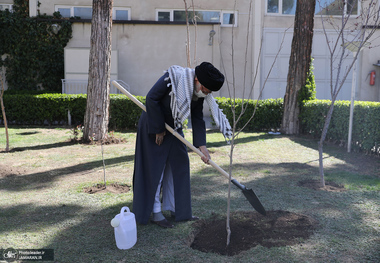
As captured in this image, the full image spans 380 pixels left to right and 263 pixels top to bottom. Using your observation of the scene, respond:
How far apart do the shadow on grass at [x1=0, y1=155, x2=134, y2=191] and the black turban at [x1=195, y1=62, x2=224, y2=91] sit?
3.09 m

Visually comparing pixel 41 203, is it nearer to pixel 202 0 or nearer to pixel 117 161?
pixel 117 161

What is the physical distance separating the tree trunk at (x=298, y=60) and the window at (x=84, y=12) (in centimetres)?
835

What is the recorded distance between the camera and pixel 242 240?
3289 mm

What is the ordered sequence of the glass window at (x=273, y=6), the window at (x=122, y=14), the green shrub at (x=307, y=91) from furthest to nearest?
the glass window at (x=273, y=6), the window at (x=122, y=14), the green shrub at (x=307, y=91)

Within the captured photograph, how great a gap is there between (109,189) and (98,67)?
13.6ft

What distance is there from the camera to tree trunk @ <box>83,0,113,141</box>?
8.21m

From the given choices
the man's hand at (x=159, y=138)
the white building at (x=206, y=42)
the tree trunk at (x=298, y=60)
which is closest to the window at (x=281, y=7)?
the white building at (x=206, y=42)

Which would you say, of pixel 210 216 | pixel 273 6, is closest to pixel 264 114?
pixel 210 216

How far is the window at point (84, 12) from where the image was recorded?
15.5m

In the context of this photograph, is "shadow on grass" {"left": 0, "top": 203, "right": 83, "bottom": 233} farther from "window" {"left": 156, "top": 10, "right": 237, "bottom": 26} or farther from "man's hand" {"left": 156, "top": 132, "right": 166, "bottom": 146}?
"window" {"left": 156, "top": 10, "right": 237, "bottom": 26}

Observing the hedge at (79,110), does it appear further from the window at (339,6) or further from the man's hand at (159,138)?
the man's hand at (159,138)

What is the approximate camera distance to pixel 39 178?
18.0 ft

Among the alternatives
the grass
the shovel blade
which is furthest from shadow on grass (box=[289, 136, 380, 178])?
the shovel blade

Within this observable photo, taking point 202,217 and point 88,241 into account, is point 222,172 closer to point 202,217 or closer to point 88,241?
point 202,217
